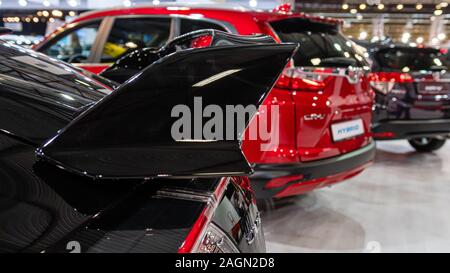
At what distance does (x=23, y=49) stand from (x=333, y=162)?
183 cm

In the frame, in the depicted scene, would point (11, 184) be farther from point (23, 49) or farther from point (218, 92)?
point (23, 49)

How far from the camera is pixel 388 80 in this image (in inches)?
174

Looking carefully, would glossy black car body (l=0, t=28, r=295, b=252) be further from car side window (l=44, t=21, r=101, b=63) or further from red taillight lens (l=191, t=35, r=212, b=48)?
car side window (l=44, t=21, r=101, b=63)

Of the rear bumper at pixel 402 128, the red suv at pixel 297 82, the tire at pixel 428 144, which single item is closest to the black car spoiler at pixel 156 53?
the red suv at pixel 297 82

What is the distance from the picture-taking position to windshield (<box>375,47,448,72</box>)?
15.2 ft

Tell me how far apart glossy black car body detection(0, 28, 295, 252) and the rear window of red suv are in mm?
1829

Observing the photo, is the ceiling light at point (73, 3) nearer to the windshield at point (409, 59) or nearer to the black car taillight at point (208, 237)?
the windshield at point (409, 59)

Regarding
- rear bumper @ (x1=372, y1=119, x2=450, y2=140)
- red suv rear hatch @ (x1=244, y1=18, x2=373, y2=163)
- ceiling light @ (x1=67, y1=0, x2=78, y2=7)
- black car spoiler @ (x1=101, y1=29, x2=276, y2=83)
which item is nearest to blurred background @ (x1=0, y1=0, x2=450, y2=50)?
ceiling light @ (x1=67, y1=0, x2=78, y2=7)

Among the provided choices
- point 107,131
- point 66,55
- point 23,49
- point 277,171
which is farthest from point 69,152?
point 66,55

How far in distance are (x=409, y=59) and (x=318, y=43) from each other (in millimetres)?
2378

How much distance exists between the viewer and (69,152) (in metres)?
0.75

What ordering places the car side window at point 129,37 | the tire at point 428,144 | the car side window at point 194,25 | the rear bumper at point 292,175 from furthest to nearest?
1. the tire at point 428,144
2. the car side window at point 129,37
3. the car side window at point 194,25
4. the rear bumper at point 292,175

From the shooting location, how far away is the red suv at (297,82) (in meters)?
2.39
